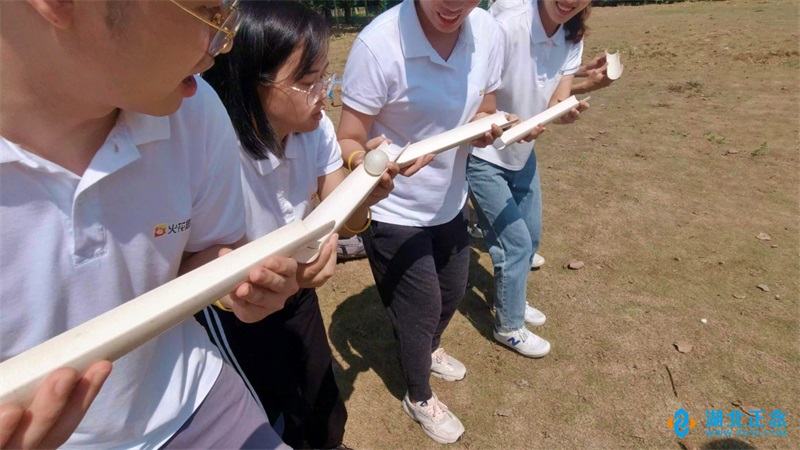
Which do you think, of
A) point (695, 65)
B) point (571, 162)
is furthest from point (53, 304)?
point (695, 65)

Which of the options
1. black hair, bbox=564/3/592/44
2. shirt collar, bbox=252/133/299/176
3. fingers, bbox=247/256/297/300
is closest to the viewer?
fingers, bbox=247/256/297/300

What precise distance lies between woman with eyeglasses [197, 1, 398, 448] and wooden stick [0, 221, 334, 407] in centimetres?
32

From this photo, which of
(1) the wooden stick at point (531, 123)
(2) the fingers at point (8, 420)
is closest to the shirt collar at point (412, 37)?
(1) the wooden stick at point (531, 123)

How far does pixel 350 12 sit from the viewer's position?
827 inches

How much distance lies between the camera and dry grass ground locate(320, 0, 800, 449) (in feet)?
8.71

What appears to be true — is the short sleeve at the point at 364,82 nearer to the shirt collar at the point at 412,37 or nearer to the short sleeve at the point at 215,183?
the shirt collar at the point at 412,37

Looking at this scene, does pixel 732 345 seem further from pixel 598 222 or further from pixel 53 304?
pixel 53 304

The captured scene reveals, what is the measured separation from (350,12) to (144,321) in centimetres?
2214

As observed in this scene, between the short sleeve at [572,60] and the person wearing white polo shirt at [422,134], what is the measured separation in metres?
0.69

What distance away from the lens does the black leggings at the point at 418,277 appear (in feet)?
7.23

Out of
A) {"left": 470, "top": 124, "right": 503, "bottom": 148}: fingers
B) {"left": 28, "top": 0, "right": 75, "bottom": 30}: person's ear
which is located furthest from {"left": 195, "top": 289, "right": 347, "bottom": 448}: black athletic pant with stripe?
{"left": 28, "top": 0, "right": 75, "bottom": 30}: person's ear

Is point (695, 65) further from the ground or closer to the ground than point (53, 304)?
closer to the ground

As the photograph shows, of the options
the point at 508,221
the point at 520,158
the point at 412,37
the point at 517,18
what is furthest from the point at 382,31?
the point at 508,221

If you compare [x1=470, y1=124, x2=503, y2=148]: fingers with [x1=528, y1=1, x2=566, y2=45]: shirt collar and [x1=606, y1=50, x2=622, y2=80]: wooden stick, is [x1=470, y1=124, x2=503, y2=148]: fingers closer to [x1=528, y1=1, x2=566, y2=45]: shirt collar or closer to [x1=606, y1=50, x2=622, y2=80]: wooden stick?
[x1=528, y1=1, x2=566, y2=45]: shirt collar
